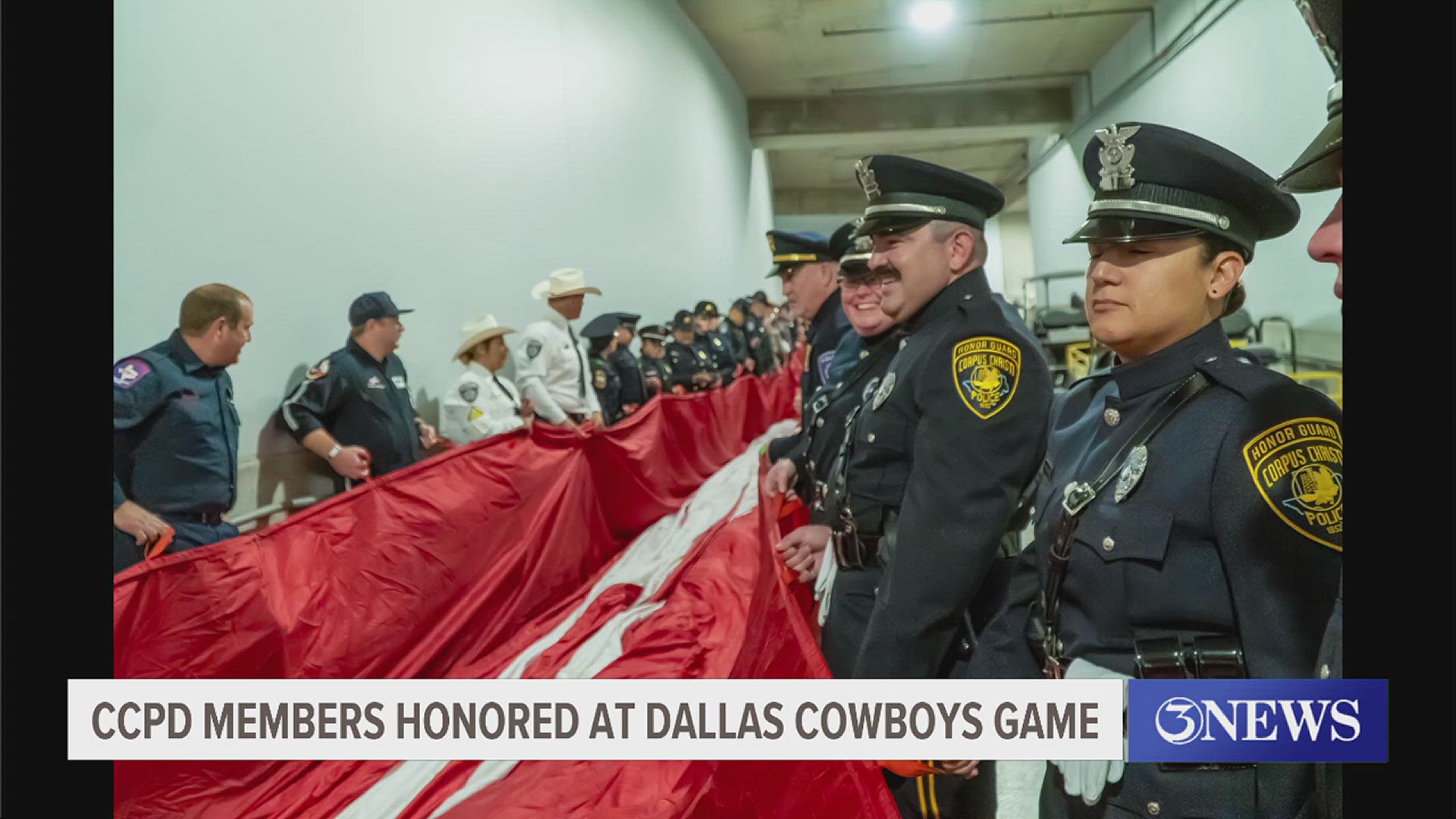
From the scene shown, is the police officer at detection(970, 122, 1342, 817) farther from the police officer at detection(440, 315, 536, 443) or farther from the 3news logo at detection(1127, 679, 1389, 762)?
the police officer at detection(440, 315, 536, 443)

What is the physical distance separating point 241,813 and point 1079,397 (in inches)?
69.5

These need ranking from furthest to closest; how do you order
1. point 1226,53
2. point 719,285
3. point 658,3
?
point 719,285 → point 658,3 → point 1226,53

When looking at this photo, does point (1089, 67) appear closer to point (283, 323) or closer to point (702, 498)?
point (283, 323)

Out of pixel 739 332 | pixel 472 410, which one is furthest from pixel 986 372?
pixel 739 332

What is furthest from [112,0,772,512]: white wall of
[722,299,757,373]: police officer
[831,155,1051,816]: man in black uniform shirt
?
[722,299,757,373]: police officer

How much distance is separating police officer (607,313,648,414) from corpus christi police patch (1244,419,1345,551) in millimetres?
5830

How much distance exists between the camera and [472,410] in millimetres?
4242

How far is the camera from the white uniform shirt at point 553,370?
4.95 m

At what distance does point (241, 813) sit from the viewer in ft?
6.40

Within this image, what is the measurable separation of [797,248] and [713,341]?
4.64 metres

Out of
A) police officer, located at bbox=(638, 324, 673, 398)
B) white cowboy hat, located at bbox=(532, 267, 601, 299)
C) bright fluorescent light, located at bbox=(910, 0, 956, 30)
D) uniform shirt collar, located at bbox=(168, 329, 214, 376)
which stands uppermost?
bright fluorescent light, located at bbox=(910, 0, 956, 30)

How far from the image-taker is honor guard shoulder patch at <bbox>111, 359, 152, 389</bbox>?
7.80ft

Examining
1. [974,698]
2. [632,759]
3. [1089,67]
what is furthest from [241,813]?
[1089,67]

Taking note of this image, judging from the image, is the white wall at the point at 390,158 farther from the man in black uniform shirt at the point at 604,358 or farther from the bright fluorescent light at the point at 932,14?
the bright fluorescent light at the point at 932,14
